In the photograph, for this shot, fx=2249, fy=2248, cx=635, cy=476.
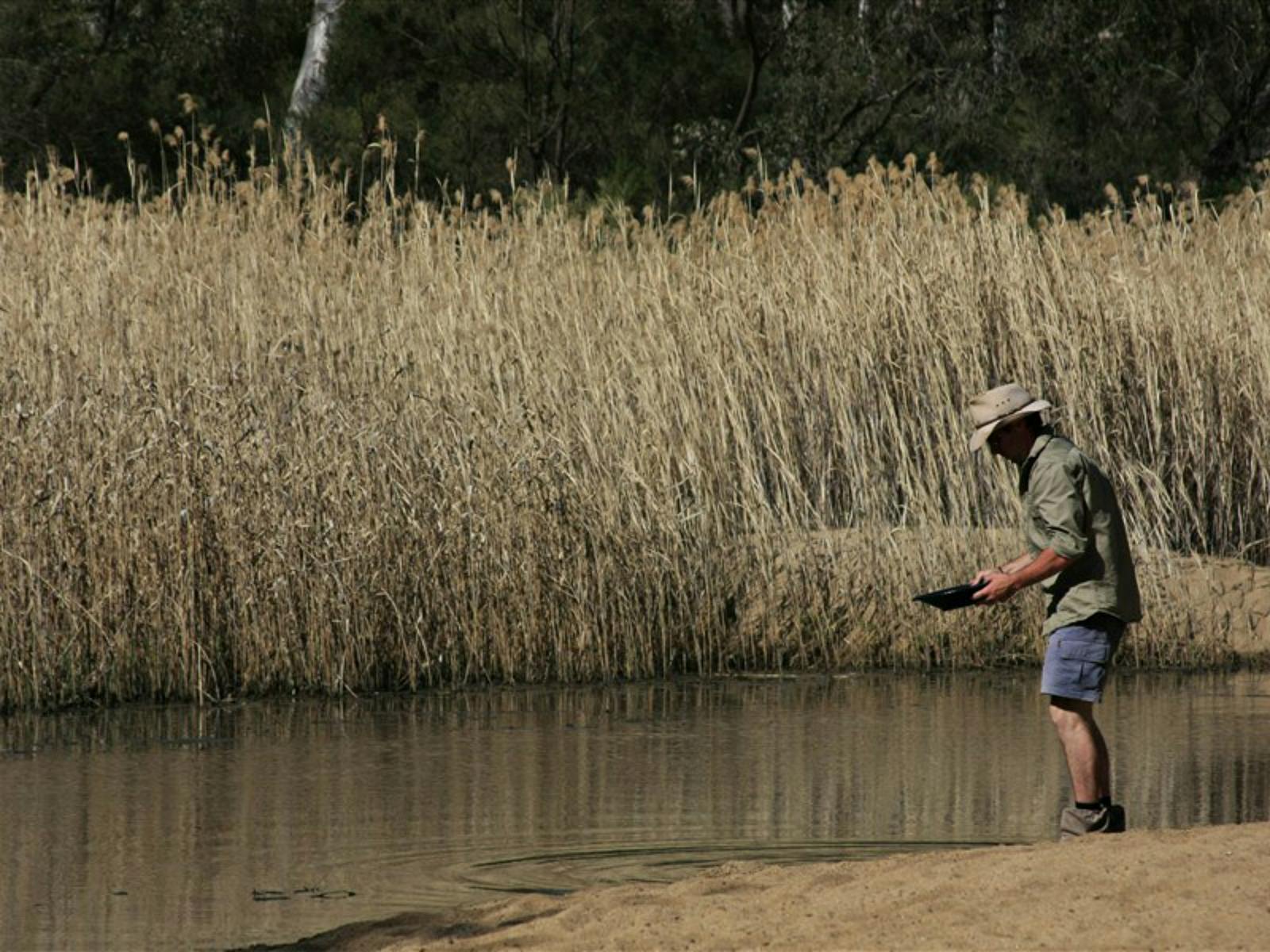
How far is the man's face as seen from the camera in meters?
7.30

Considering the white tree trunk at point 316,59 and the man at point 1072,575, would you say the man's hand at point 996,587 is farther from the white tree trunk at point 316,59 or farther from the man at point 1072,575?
the white tree trunk at point 316,59

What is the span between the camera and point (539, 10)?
27062 millimetres

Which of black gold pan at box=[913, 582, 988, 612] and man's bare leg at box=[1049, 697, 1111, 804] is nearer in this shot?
black gold pan at box=[913, 582, 988, 612]

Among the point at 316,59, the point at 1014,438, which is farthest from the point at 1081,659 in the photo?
the point at 316,59

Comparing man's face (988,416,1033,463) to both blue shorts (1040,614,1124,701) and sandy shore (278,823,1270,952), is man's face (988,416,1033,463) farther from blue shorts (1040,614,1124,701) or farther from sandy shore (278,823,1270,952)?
sandy shore (278,823,1270,952)

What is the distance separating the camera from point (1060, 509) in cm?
712

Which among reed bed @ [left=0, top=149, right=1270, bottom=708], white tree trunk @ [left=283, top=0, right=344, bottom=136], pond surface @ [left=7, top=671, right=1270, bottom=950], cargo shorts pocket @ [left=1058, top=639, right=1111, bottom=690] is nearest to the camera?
pond surface @ [left=7, top=671, right=1270, bottom=950]

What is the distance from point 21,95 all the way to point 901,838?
21.5m

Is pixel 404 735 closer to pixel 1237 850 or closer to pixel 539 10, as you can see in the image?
pixel 1237 850

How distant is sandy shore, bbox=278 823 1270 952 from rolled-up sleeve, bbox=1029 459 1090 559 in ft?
3.54

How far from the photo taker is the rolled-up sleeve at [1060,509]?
7.11m

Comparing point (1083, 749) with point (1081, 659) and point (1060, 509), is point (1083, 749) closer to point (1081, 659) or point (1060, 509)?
point (1081, 659)

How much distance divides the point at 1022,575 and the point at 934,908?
174cm

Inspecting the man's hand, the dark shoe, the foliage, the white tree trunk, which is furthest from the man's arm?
the white tree trunk
